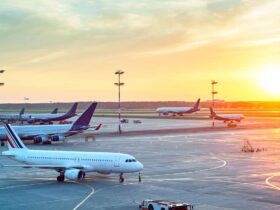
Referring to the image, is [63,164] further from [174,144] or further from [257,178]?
[174,144]

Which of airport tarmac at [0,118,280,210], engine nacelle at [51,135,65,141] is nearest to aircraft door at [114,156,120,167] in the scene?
airport tarmac at [0,118,280,210]

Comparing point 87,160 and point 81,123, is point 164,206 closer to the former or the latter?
point 87,160

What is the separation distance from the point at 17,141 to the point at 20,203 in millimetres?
16760

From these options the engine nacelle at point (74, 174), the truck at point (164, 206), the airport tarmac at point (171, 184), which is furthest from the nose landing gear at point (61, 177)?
the truck at point (164, 206)

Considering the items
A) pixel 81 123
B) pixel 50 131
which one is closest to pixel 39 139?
pixel 50 131

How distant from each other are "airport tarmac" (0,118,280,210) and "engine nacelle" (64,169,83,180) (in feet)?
3.06

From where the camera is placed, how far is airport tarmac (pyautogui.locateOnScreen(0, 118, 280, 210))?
43.2m

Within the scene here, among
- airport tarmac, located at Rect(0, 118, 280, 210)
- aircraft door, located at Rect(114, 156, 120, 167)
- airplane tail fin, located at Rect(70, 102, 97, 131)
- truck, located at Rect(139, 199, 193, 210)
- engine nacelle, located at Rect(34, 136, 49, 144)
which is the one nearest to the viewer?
truck, located at Rect(139, 199, 193, 210)

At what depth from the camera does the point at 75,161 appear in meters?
54.8

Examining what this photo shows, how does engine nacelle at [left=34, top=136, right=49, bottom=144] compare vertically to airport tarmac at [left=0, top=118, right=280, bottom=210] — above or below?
above

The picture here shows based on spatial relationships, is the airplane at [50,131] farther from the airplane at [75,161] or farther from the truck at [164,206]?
the truck at [164,206]

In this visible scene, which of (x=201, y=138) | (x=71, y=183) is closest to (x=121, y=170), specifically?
(x=71, y=183)

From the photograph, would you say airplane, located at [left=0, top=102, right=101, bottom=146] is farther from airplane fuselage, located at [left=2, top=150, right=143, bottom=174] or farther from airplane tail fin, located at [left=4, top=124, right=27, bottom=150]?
airplane fuselage, located at [left=2, top=150, right=143, bottom=174]

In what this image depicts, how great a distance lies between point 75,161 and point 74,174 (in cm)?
265
